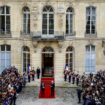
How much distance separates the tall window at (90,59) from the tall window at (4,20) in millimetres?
10757

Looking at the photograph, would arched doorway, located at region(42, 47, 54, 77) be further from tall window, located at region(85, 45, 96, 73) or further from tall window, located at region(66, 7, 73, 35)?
tall window, located at region(85, 45, 96, 73)

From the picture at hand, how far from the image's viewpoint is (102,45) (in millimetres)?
77875

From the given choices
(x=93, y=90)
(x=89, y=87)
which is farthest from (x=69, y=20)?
(x=93, y=90)

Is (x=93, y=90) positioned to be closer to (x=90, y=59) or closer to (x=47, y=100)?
(x=47, y=100)

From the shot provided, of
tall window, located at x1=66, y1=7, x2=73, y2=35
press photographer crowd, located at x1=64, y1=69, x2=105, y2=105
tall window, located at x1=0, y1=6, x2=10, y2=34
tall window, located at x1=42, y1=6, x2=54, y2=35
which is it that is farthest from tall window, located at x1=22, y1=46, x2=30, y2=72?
tall window, located at x1=66, y1=7, x2=73, y2=35

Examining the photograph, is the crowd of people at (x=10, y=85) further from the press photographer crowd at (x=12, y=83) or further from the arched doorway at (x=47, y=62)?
the arched doorway at (x=47, y=62)

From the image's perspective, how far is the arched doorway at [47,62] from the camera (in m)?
77.8

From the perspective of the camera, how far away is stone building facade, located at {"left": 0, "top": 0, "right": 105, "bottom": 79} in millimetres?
77312

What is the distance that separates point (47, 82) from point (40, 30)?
782 cm

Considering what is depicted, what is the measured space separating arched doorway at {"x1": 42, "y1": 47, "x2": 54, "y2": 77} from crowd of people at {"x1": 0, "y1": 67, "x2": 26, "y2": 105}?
16.1 ft

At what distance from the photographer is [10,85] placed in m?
64.2

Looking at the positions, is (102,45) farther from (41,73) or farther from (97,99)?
(97,99)

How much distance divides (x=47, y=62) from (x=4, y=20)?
308 inches

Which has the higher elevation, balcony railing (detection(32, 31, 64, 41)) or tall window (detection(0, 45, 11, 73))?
balcony railing (detection(32, 31, 64, 41))
